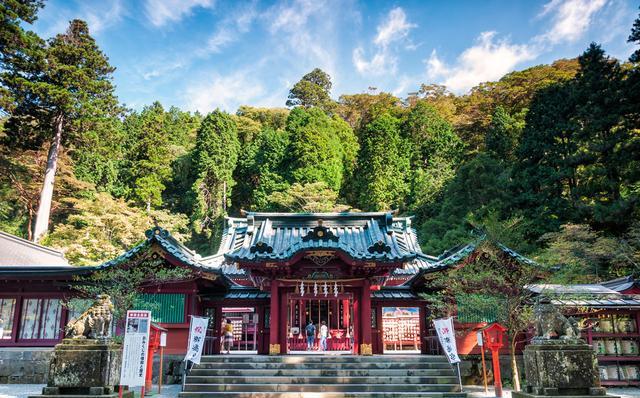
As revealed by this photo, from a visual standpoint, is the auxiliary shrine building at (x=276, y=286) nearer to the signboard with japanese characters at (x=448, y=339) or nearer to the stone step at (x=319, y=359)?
the stone step at (x=319, y=359)

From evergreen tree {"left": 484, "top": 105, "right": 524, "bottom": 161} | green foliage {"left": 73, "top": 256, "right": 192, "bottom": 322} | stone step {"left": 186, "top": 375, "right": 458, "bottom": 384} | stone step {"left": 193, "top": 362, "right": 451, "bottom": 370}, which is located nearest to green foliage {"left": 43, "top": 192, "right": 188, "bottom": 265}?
green foliage {"left": 73, "top": 256, "right": 192, "bottom": 322}

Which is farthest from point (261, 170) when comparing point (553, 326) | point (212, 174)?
point (553, 326)

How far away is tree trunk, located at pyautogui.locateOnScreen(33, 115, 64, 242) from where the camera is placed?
88.5ft

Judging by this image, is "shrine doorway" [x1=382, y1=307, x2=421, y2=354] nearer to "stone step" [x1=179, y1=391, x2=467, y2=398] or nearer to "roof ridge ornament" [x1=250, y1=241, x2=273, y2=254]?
"stone step" [x1=179, y1=391, x2=467, y2=398]

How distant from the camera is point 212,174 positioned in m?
38.9

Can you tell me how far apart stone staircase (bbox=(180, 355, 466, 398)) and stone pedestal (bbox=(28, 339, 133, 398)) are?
12.0 feet

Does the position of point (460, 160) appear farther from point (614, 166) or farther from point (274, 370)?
point (274, 370)

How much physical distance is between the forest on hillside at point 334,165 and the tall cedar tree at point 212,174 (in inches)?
4.8

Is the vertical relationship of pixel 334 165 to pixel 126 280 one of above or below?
above

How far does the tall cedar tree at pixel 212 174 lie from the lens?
123 feet

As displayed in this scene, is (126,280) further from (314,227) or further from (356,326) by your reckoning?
(356,326)

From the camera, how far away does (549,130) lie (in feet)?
87.2

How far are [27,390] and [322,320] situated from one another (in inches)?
395

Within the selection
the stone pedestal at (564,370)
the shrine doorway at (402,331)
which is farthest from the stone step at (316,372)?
the shrine doorway at (402,331)
